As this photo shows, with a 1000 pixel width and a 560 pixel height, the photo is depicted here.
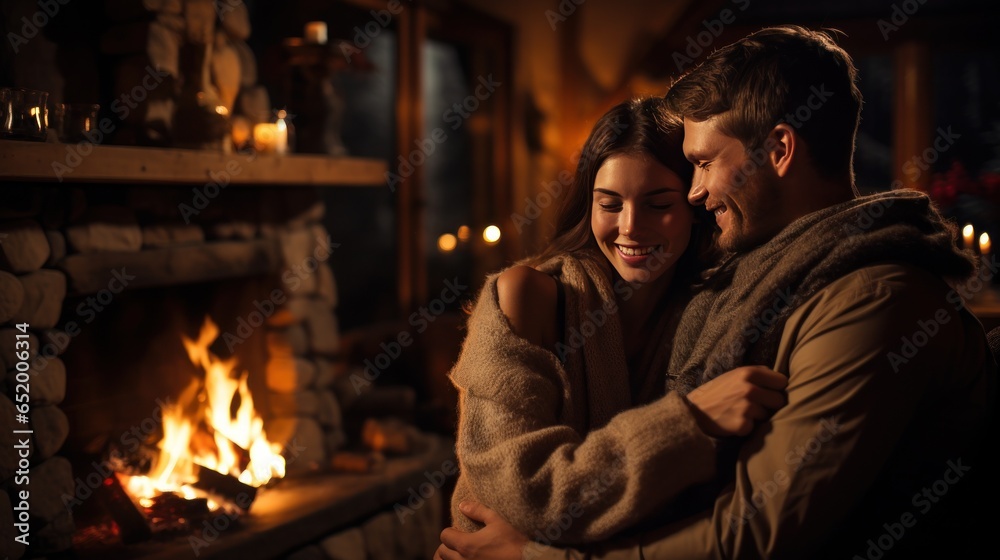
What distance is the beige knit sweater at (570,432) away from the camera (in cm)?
135

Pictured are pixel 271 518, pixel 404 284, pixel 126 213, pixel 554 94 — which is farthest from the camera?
pixel 554 94

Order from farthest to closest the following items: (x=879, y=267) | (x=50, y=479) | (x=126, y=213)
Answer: (x=126, y=213) → (x=50, y=479) → (x=879, y=267)

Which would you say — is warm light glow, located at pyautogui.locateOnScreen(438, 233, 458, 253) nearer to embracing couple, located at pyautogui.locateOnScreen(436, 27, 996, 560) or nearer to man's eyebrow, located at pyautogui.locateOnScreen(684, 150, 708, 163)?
embracing couple, located at pyautogui.locateOnScreen(436, 27, 996, 560)

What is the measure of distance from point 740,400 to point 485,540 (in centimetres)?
52

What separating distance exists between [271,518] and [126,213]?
1103 millimetres

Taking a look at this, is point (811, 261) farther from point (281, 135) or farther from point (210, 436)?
point (210, 436)

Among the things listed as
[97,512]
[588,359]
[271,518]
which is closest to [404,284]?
[271,518]

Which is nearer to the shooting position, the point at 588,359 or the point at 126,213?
the point at 588,359

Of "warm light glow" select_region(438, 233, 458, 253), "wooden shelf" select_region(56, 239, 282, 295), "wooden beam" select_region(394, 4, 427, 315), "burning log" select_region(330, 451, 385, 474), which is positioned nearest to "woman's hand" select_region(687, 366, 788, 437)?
"wooden shelf" select_region(56, 239, 282, 295)

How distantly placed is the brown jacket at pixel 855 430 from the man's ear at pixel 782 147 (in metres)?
0.25

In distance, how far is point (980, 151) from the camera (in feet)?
16.3

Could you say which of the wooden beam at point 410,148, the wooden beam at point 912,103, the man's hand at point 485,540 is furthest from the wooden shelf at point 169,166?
the wooden beam at point 912,103

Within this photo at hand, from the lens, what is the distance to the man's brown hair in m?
1.50

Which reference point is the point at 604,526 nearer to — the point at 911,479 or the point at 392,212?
the point at 911,479
